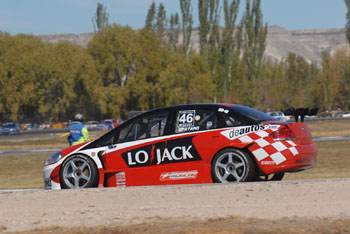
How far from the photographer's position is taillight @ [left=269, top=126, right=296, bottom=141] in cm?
899

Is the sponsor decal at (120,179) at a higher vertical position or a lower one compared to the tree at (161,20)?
lower

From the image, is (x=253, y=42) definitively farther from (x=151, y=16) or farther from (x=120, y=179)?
(x=120, y=179)

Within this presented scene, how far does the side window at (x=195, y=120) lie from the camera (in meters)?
9.39

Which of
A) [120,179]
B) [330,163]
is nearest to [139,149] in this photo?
[120,179]

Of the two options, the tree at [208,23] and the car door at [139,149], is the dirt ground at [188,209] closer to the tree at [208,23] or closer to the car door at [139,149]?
the car door at [139,149]

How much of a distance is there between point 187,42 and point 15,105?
25.1 meters

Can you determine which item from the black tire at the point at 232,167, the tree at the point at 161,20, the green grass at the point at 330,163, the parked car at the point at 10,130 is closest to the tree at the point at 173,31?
the tree at the point at 161,20

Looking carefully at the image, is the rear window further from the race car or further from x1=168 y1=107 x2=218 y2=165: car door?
x1=168 y1=107 x2=218 y2=165: car door

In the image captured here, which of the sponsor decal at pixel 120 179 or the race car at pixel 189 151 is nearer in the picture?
the race car at pixel 189 151

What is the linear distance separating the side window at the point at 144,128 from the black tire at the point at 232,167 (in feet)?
3.64

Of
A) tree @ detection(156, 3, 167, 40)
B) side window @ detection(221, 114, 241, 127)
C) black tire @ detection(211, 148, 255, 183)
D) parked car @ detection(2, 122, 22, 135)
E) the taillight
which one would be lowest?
parked car @ detection(2, 122, 22, 135)

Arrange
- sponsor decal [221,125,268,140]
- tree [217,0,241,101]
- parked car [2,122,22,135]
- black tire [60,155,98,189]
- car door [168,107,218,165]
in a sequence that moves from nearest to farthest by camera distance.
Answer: sponsor decal [221,125,268,140] < car door [168,107,218,165] < black tire [60,155,98,189] < parked car [2,122,22,135] < tree [217,0,241,101]

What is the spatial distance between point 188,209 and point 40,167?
1541 cm

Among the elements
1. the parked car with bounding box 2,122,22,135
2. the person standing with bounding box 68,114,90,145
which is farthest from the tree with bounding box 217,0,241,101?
the person standing with bounding box 68,114,90,145
